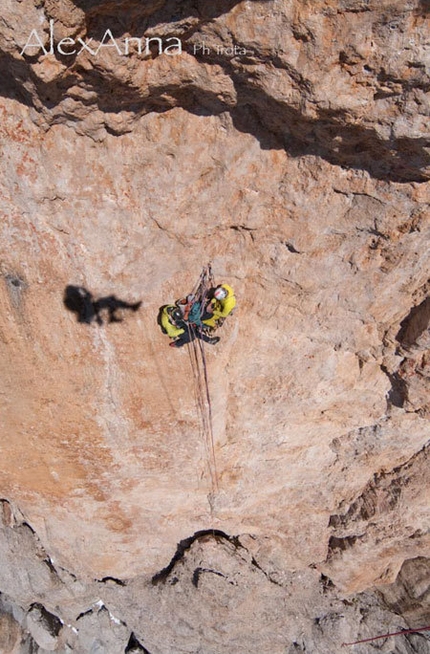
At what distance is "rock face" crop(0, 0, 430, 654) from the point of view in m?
4.93

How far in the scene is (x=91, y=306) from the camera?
22.0 ft

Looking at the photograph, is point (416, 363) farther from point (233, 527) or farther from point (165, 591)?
point (165, 591)

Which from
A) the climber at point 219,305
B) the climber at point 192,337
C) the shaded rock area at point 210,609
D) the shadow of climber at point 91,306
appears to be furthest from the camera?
the shaded rock area at point 210,609

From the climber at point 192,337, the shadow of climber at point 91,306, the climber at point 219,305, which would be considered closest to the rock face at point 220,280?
the shadow of climber at point 91,306

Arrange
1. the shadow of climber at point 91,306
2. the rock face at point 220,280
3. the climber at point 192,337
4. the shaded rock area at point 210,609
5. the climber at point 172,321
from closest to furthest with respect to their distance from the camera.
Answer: the rock face at point 220,280
the shadow of climber at point 91,306
the climber at point 172,321
the climber at point 192,337
the shaded rock area at point 210,609

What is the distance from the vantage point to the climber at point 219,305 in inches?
255

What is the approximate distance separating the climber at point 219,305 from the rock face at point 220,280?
401 millimetres

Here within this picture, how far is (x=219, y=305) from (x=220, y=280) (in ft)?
1.49

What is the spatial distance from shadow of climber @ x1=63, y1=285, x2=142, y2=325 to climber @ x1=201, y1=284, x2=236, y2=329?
1004 mm

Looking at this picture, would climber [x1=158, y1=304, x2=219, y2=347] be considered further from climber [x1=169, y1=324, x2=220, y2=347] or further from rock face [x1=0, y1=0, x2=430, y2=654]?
rock face [x1=0, y1=0, x2=430, y2=654]

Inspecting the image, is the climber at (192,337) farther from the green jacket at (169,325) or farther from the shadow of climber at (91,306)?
the shadow of climber at (91,306)

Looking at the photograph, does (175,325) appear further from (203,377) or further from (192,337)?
(203,377)

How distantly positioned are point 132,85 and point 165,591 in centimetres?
1127

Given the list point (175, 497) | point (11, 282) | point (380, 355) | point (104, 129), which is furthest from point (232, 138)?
point (175, 497)
